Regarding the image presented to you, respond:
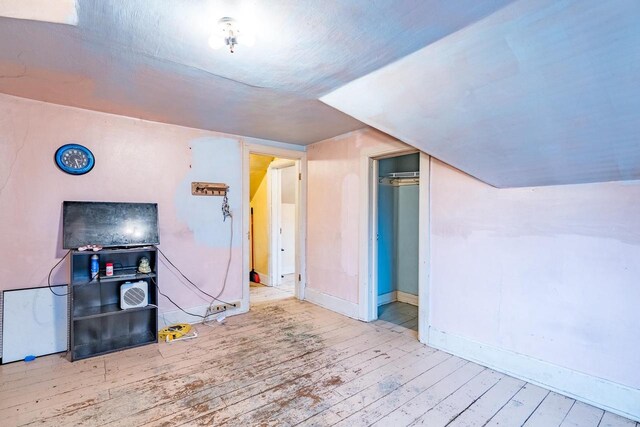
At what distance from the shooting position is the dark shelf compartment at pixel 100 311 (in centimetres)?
252

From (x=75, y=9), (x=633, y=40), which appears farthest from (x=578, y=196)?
(x=75, y=9)

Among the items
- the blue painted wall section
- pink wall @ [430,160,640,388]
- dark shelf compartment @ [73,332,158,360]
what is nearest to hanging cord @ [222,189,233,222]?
dark shelf compartment @ [73,332,158,360]

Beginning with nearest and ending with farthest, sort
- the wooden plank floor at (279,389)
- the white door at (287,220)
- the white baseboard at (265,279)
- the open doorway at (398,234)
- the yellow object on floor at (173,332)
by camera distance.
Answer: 1. the wooden plank floor at (279,389)
2. the yellow object on floor at (173,332)
3. the open doorway at (398,234)
4. the white baseboard at (265,279)
5. the white door at (287,220)

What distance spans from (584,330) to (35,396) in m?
3.69

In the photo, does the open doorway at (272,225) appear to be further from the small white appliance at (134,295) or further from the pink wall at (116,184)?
the small white appliance at (134,295)

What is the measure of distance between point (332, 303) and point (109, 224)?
2.55m

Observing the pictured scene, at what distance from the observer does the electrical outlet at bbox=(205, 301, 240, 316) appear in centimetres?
350

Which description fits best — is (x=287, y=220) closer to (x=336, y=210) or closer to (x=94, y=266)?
(x=336, y=210)

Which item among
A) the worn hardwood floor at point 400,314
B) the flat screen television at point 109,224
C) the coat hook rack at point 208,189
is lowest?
the worn hardwood floor at point 400,314

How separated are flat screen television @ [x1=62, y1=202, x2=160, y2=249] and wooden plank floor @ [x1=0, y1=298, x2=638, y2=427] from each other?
0.99m

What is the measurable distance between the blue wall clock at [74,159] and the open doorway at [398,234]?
10.3ft

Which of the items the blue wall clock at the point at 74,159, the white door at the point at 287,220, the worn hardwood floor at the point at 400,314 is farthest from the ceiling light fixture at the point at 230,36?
the white door at the point at 287,220

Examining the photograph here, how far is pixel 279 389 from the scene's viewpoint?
6.94 feet

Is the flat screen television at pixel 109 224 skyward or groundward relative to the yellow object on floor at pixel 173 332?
skyward
